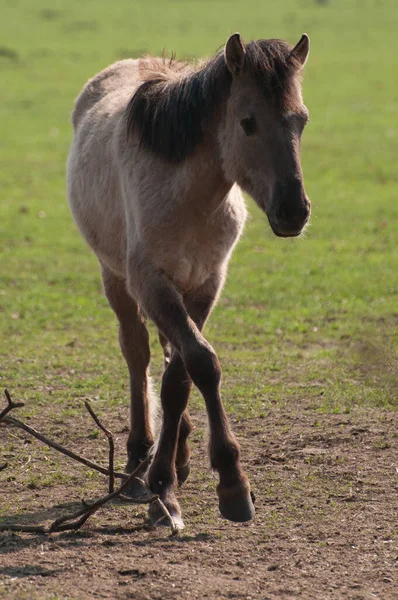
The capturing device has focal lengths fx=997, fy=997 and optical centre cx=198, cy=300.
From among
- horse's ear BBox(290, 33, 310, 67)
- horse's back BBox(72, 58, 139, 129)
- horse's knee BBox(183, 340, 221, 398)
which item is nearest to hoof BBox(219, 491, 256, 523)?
horse's knee BBox(183, 340, 221, 398)

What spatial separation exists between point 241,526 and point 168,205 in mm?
1772

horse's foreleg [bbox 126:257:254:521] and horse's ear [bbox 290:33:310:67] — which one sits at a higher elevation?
horse's ear [bbox 290:33:310:67]

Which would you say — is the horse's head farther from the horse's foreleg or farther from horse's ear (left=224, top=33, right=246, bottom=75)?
the horse's foreleg

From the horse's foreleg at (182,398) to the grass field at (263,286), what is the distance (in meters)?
0.32

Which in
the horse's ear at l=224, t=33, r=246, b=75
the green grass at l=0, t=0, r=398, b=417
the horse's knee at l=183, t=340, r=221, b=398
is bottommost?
the green grass at l=0, t=0, r=398, b=417

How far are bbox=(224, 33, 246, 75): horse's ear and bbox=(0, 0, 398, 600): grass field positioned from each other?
1.80m

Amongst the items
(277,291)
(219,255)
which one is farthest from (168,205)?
(277,291)

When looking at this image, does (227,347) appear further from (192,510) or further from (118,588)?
(118,588)

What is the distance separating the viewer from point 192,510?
18.1 feet

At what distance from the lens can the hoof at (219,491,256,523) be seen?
497 centimetres

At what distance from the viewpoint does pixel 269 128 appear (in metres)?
5.00

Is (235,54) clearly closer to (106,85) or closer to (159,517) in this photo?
(159,517)

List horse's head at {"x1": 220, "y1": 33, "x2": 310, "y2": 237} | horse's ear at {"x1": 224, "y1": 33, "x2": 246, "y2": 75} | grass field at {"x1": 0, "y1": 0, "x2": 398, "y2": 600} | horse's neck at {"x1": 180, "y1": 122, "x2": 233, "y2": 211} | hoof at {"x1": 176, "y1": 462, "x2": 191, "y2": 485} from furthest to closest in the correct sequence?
grass field at {"x1": 0, "y1": 0, "x2": 398, "y2": 600}, hoof at {"x1": 176, "y1": 462, "x2": 191, "y2": 485}, horse's neck at {"x1": 180, "y1": 122, "x2": 233, "y2": 211}, horse's ear at {"x1": 224, "y1": 33, "x2": 246, "y2": 75}, horse's head at {"x1": 220, "y1": 33, "x2": 310, "y2": 237}

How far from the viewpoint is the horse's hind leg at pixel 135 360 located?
6.31 meters
